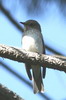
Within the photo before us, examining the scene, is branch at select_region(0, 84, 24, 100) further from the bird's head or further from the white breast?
the bird's head

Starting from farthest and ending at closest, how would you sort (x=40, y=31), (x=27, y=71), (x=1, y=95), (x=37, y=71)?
(x=40, y=31) → (x=37, y=71) → (x=27, y=71) → (x=1, y=95)

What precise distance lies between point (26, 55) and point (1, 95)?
1.53 feet

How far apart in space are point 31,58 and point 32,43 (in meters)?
1.59

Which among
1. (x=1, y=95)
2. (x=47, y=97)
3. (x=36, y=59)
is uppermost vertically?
(x=36, y=59)

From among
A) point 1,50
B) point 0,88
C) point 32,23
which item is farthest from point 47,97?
point 32,23

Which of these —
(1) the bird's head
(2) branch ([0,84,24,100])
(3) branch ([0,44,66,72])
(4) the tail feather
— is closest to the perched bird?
(4) the tail feather

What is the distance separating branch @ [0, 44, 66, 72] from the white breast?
1.51m

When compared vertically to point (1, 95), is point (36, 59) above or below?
above

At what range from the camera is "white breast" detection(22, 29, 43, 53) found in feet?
10.7

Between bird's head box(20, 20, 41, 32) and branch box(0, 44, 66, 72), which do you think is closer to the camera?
branch box(0, 44, 66, 72)

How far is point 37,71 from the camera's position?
10.9 feet

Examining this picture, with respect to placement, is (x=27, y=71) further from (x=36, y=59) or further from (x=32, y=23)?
(x=36, y=59)

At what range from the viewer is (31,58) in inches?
67.2

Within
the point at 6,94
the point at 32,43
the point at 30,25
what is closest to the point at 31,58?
the point at 6,94
